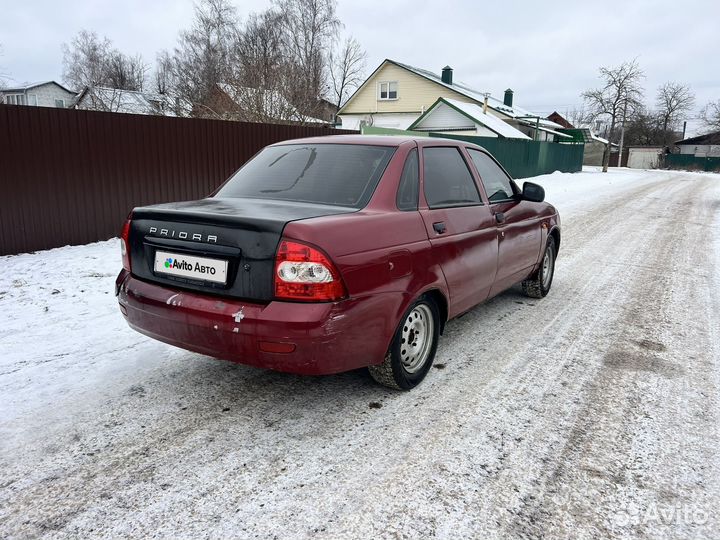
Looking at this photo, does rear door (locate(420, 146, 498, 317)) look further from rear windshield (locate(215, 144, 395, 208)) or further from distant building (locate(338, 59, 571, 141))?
distant building (locate(338, 59, 571, 141))

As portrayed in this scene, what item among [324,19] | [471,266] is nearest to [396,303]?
[471,266]

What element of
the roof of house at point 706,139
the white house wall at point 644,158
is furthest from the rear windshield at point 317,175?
the roof of house at point 706,139

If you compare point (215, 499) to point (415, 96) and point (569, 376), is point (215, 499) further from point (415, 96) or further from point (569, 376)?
point (415, 96)

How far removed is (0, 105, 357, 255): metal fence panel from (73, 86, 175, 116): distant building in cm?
1433

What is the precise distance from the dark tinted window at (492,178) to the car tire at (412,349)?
4.67 feet

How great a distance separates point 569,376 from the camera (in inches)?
144

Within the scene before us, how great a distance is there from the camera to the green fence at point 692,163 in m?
57.1

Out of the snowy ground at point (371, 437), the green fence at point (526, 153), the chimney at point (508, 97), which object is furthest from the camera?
the chimney at point (508, 97)

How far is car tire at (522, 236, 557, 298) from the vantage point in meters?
5.49

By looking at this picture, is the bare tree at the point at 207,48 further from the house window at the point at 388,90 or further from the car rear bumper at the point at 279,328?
the car rear bumper at the point at 279,328

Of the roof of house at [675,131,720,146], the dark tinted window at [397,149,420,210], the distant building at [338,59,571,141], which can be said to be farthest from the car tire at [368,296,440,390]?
the roof of house at [675,131,720,146]

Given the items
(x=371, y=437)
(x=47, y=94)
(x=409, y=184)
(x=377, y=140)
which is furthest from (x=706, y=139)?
(x=371, y=437)

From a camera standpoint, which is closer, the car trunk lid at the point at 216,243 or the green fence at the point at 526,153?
the car trunk lid at the point at 216,243

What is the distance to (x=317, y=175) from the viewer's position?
3457mm
